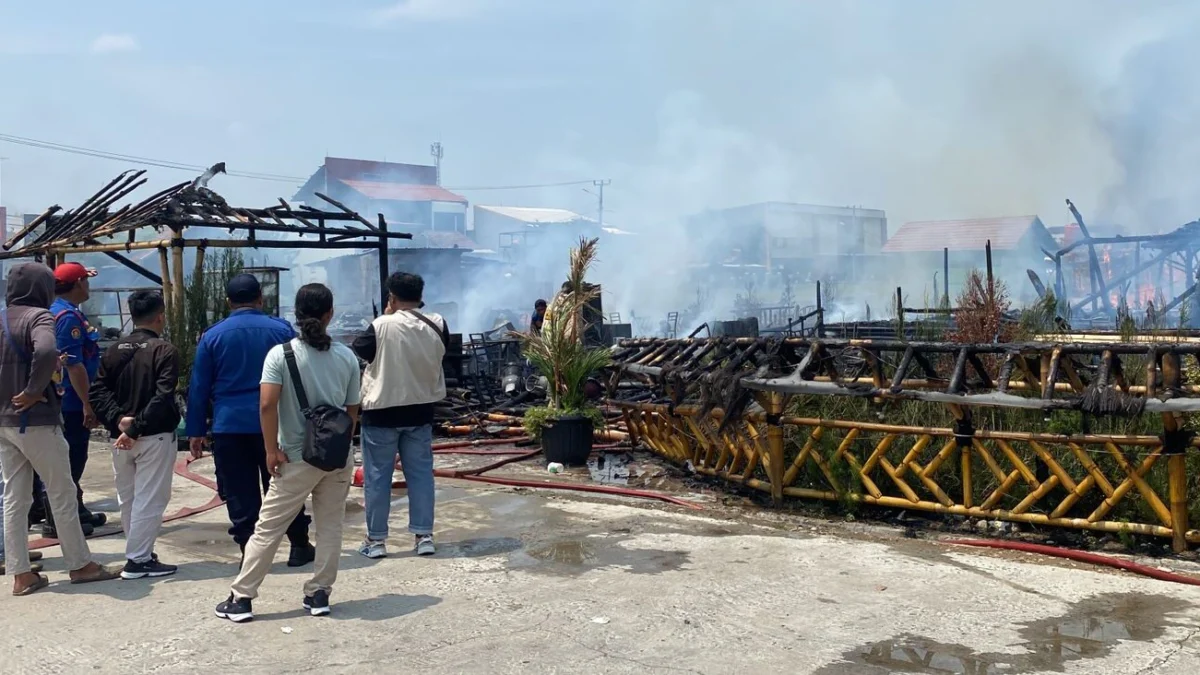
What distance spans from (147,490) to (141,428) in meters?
0.37

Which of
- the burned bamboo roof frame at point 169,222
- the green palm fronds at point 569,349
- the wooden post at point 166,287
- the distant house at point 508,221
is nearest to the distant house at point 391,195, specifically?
the distant house at point 508,221

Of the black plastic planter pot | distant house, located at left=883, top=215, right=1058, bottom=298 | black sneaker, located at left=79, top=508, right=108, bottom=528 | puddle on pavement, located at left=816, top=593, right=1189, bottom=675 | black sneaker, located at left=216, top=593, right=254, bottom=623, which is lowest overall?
puddle on pavement, located at left=816, top=593, right=1189, bottom=675

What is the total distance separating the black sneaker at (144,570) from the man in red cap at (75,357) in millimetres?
695

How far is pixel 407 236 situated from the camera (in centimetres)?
1462

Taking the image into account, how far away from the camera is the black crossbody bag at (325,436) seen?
→ 5199 mm

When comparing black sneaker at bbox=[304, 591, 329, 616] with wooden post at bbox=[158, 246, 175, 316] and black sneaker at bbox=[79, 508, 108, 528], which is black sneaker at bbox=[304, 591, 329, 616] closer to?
black sneaker at bbox=[79, 508, 108, 528]

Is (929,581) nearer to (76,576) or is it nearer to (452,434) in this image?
(76,576)

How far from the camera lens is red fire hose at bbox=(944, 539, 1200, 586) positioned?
238 inches

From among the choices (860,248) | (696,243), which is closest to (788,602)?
(696,243)

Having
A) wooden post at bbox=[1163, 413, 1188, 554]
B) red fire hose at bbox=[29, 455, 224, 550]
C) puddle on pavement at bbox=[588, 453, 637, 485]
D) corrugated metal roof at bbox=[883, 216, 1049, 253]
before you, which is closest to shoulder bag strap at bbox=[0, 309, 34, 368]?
red fire hose at bbox=[29, 455, 224, 550]

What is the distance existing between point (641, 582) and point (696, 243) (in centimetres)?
4165

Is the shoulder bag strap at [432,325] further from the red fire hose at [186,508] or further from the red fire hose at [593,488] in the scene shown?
the red fire hose at [593,488]

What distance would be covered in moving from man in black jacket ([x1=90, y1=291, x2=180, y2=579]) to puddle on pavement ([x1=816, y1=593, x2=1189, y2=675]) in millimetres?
3920

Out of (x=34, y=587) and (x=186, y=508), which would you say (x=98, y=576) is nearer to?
(x=34, y=587)
